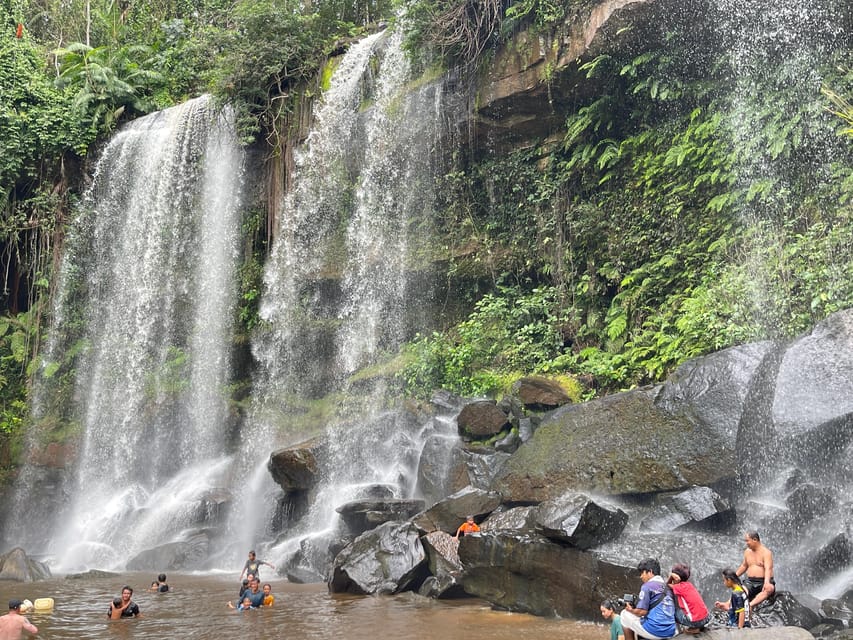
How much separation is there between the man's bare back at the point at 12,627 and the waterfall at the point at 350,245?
27.3ft

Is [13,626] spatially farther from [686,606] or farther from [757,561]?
[757,561]

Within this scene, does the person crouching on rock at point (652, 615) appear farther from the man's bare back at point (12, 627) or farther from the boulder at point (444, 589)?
the man's bare back at point (12, 627)

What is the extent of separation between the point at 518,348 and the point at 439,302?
2972 mm

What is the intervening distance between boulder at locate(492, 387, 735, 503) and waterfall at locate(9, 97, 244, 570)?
854 cm

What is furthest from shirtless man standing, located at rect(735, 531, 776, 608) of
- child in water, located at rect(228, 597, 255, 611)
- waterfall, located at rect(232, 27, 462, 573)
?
waterfall, located at rect(232, 27, 462, 573)

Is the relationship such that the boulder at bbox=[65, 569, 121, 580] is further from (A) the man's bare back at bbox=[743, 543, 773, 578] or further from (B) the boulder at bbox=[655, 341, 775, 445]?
(A) the man's bare back at bbox=[743, 543, 773, 578]

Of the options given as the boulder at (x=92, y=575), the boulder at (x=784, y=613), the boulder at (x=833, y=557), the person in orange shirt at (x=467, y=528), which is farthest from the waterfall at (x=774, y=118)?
the boulder at (x=92, y=575)

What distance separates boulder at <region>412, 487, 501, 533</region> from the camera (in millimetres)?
9695

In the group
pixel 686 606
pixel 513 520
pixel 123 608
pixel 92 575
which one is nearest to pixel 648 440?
pixel 513 520

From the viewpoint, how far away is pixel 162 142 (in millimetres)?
20531

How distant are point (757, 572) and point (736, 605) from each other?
1.44 feet

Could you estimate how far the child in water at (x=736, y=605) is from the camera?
20.1 ft

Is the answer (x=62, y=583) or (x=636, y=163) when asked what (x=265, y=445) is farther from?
(x=636, y=163)

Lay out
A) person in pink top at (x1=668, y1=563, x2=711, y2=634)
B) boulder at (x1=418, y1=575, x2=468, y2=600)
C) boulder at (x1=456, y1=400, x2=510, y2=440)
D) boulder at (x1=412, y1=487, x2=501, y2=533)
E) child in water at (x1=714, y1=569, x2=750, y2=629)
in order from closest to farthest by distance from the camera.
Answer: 1. person in pink top at (x1=668, y1=563, x2=711, y2=634)
2. child in water at (x1=714, y1=569, x2=750, y2=629)
3. boulder at (x1=418, y1=575, x2=468, y2=600)
4. boulder at (x1=412, y1=487, x2=501, y2=533)
5. boulder at (x1=456, y1=400, x2=510, y2=440)
